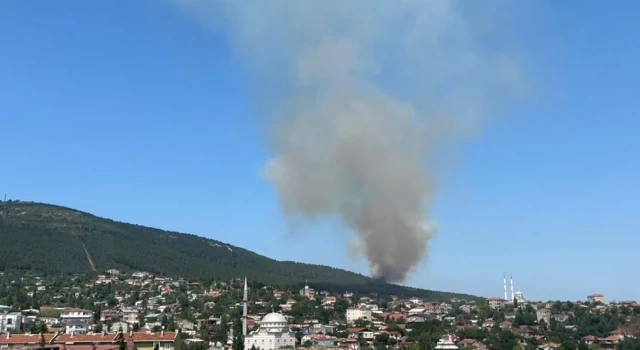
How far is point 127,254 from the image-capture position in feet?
513

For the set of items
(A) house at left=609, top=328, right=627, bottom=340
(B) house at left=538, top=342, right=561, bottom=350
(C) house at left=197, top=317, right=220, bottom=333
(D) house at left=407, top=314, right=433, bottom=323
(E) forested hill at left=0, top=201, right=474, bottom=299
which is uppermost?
(E) forested hill at left=0, top=201, right=474, bottom=299

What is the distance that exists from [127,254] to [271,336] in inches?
3826

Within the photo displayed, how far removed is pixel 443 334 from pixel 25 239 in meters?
104

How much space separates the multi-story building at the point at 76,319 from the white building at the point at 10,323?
15.5ft

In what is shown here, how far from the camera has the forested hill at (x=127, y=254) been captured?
138750 millimetres

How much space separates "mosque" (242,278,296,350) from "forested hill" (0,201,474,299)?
199 ft

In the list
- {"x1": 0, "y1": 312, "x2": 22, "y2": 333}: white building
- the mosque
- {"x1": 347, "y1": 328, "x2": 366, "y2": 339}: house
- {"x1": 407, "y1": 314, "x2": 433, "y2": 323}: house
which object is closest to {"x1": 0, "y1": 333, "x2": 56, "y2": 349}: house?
{"x1": 0, "y1": 312, "x2": 22, "y2": 333}: white building

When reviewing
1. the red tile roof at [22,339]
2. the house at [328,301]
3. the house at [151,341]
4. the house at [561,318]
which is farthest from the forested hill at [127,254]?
the red tile roof at [22,339]

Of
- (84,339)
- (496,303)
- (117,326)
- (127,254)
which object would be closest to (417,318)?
(496,303)

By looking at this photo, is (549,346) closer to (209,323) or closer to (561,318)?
(561,318)

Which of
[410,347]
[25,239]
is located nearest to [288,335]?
[410,347]

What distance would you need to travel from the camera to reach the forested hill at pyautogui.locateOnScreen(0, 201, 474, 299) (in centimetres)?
13875

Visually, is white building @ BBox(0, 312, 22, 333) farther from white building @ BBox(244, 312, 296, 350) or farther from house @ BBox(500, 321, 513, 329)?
house @ BBox(500, 321, 513, 329)

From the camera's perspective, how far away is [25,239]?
474 ft
